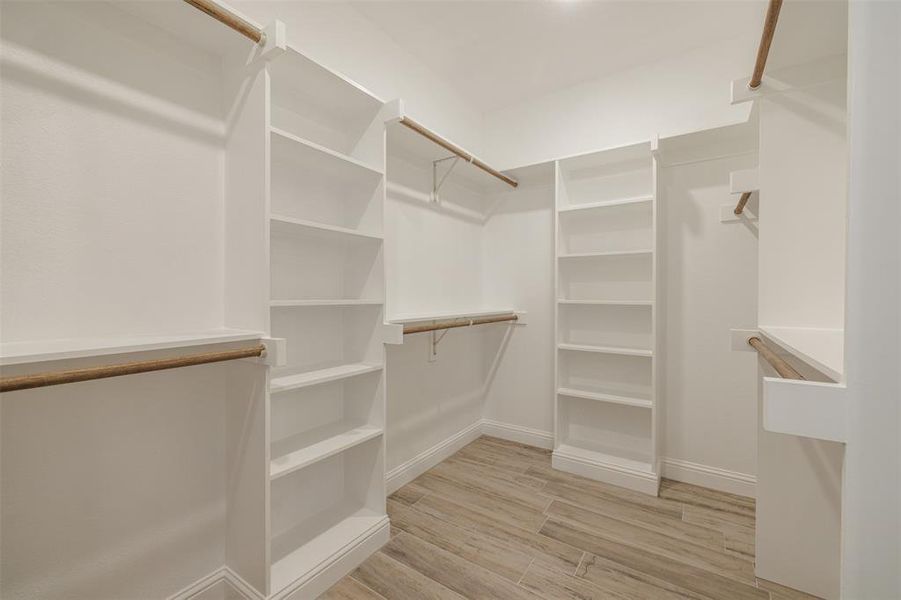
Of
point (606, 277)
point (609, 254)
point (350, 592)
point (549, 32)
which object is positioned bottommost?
point (350, 592)

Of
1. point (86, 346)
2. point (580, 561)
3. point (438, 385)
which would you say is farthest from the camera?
point (438, 385)

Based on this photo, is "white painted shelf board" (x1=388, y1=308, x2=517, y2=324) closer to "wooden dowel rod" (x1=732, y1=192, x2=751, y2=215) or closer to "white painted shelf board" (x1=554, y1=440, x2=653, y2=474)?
"white painted shelf board" (x1=554, y1=440, x2=653, y2=474)

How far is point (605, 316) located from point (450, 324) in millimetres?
1176

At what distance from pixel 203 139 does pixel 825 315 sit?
7.44ft

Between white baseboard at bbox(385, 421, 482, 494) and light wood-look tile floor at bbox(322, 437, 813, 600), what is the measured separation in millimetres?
67

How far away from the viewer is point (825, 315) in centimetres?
122

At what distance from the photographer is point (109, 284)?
1190mm

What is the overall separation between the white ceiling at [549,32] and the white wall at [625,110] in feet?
0.27

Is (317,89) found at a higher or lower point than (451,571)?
higher

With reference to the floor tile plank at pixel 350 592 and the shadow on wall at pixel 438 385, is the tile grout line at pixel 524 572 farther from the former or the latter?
the shadow on wall at pixel 438 385

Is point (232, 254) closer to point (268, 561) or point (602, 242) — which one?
point (268, 561)

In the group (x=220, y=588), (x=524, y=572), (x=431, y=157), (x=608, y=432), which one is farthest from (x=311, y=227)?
(x=608, y=432)

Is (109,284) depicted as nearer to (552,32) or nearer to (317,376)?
(317,376)

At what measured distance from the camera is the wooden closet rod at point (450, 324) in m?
1.98
